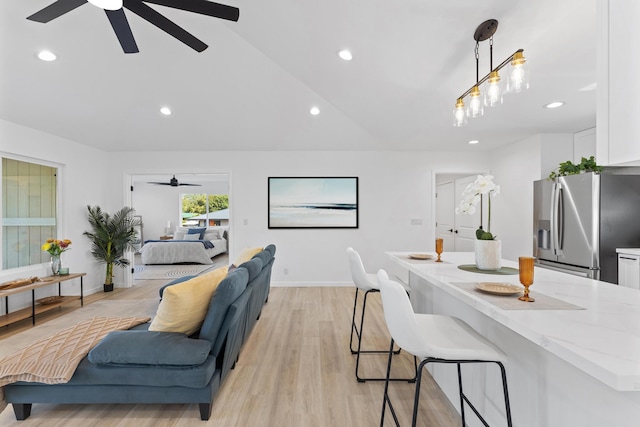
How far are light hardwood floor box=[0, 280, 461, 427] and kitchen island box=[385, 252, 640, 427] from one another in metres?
0.60

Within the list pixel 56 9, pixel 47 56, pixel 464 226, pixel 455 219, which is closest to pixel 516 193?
pixel 464 226

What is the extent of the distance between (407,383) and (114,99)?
4624 mm

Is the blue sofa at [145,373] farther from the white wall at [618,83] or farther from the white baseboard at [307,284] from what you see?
the white baseboard at [307,284]

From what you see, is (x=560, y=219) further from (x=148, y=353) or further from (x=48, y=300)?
(x=48, y=300)

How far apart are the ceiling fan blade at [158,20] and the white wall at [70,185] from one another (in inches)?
120

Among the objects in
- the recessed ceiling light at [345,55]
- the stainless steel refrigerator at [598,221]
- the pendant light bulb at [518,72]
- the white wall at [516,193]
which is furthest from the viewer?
the white wall at [516,193]

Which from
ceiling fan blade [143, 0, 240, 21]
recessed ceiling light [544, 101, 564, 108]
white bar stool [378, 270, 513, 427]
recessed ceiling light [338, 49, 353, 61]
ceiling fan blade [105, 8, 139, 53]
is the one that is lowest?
white bar stool [378, 270, 513, 427]

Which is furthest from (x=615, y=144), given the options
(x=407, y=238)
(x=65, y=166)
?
(x=65, y=166)

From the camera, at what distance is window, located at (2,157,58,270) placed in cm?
374

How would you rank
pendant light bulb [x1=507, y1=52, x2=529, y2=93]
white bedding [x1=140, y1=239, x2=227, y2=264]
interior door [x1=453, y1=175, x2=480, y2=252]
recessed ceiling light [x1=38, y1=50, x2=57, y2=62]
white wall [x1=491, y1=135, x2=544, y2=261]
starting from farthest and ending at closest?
white bedding [x1=140, y1=239, x2=227, y2=264], interior door [x1=453, y1=175, x2=480, y2=252], white wall [x1=491, y1=135, x2=544, y2=261], recessed ceiling light [x1=38, y1=50, x2=57, y2=62], pendant light bulb [x1=507, y1=52, x2=529, y2=93]

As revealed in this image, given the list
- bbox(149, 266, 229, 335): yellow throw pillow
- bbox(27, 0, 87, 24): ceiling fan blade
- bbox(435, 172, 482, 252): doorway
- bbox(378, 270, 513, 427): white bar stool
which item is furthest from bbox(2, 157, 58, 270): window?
bbox(435, 172, 482, 252): doorway

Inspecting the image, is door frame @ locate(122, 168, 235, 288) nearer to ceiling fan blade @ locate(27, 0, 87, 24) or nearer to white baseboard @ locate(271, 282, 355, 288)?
white baseboard @ locate(271, 282, 355, 288)

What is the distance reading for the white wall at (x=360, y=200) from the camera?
5.24 metres

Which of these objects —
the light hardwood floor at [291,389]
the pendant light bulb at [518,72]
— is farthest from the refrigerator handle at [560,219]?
the pendant light bulb at [518,72]
